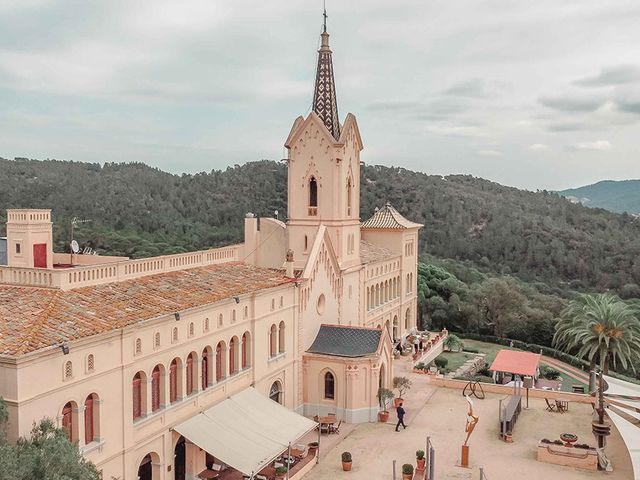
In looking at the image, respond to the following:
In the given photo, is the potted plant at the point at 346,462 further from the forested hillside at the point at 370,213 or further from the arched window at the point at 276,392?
the forested hillside at the point at 370,213

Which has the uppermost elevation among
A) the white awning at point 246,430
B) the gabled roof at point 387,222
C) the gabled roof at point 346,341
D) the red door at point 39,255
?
the gabled roof at point 387,222

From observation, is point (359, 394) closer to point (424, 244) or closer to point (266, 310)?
point (266, 310)

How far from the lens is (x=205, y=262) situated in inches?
1323

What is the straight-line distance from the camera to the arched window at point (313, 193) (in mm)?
40375

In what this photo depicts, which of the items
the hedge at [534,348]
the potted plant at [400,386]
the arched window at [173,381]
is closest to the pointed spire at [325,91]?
the potted plant at [400,386]

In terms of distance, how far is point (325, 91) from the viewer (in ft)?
132

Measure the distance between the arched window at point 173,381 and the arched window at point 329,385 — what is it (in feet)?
39.7

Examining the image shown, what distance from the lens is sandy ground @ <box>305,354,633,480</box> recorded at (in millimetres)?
28719

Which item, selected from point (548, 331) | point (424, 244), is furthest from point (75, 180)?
point (548, 331)

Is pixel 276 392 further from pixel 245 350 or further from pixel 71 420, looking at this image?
pixel 71 420

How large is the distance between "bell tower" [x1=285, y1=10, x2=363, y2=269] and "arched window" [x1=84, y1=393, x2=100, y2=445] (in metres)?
19.7

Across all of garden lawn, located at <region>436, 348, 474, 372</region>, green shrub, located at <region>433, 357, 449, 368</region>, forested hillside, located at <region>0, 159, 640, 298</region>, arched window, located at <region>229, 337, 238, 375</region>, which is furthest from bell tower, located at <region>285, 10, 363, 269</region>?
forested hillside, located at <region>0, 159, 640, 298</region>

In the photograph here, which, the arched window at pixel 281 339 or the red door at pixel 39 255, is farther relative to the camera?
the arched window at pixel 281 339

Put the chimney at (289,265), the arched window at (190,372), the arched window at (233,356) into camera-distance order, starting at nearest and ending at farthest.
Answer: the arched window at (190,372) < the arched window at (233,356) < the chimney at (289,265)
